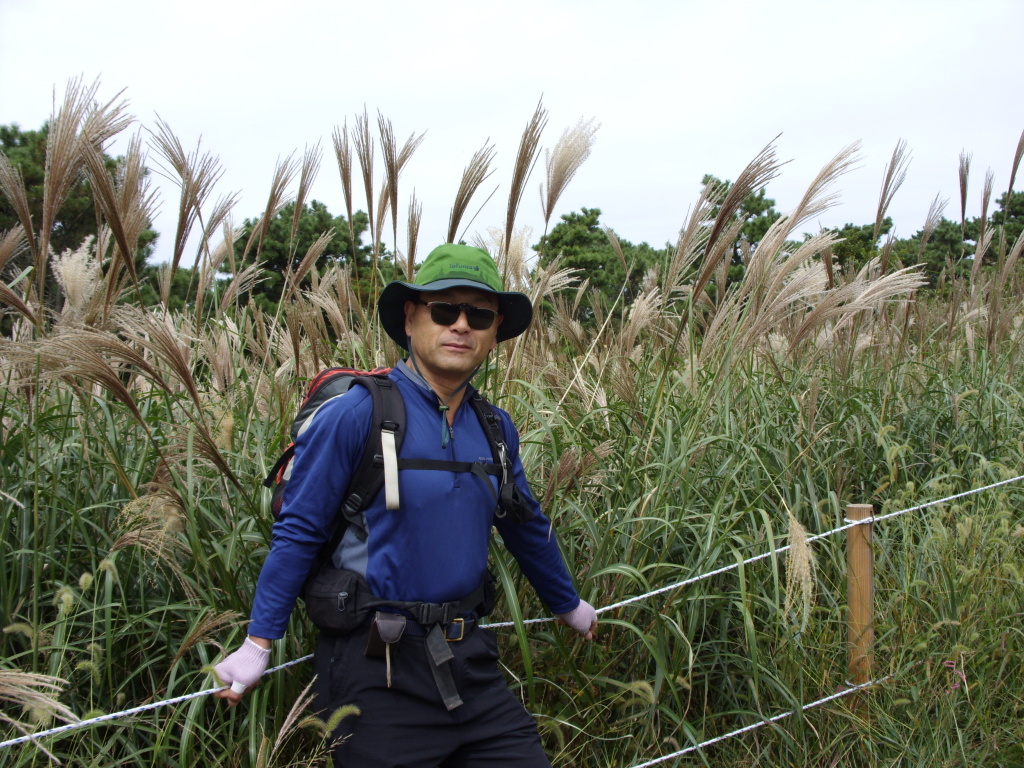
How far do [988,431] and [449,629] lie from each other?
11.0 feet

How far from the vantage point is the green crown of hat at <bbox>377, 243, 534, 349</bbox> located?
2.14 metres

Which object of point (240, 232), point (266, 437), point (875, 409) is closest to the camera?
point (266, 437)

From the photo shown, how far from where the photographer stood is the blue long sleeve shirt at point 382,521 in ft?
6.33

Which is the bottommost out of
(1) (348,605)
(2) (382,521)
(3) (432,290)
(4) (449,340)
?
(1) (348,605)

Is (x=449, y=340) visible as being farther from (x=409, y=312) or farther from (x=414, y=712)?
(x=414, y=712)

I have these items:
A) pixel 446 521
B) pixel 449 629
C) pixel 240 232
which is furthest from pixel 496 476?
pixel 240 232

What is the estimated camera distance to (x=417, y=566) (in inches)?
78.0

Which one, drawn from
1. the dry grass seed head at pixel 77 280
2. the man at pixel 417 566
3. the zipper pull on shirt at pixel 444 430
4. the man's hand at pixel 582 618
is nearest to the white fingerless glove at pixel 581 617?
the man's hand at pixel 582 618

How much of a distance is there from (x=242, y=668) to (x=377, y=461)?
57 cm

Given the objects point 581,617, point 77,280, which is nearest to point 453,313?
point 581,617

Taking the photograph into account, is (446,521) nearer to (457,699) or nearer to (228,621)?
(457,699)

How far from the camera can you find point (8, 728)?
209cm

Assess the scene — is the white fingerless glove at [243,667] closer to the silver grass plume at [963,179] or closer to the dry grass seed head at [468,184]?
the dry grass seed head at [468,184]

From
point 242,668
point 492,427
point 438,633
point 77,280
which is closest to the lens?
point 242,668
